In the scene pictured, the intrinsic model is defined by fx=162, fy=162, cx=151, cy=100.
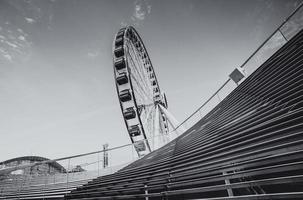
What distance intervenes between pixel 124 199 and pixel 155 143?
6.74m

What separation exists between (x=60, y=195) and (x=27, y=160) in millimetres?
23185

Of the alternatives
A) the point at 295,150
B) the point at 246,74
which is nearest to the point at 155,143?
the point at 246,74

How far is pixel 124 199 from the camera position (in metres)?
3.47

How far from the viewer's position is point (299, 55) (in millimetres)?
3959

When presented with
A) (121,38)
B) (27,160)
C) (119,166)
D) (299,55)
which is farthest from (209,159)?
(27,160)

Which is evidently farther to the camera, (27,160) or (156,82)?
(27,160)

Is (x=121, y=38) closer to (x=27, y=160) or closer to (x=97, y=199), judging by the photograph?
(x=97, y=199)

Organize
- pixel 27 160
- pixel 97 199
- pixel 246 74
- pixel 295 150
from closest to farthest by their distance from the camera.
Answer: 1. pixel 295 150
2. pixel 97 199
3. pixel 246 74
4. pixel 27 160

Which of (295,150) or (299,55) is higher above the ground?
(299,55)

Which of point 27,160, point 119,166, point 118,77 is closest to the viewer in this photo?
point 119,166

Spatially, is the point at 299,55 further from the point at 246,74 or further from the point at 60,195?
the point at 60,195

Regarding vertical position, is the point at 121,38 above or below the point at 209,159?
above

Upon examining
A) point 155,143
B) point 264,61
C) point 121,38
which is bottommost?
point 155,143

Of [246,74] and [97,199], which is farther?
[246,74]
